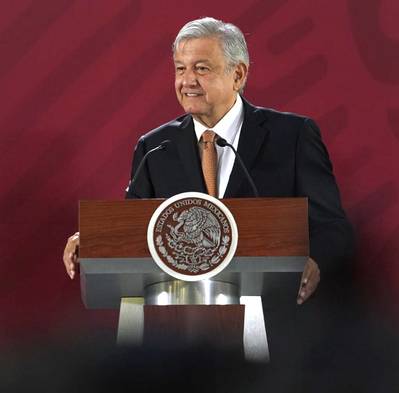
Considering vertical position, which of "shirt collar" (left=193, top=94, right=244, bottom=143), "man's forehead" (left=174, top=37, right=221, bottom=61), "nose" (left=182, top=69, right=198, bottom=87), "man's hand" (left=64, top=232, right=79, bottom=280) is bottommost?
"man's hand" (left=64, top=232, right=79, bottom=280)

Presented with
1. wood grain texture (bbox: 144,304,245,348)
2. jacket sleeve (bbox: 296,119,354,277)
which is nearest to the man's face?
jacket sleeve (bbox: 296,119,354,277)

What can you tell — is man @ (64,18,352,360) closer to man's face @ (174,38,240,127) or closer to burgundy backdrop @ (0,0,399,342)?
man's face @ (174,38,240,127)

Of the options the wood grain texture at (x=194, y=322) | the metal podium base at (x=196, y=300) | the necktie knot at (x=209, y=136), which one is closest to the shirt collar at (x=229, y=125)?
the necktie knot at (x=209, y=136)

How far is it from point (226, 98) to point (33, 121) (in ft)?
3.02

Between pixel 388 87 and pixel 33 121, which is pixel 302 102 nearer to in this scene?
pixel 388 87

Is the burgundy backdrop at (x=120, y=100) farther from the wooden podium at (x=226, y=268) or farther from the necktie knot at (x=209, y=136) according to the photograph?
the wooden podium at (x=226, y=268)

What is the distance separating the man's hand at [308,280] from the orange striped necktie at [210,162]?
1.40ft

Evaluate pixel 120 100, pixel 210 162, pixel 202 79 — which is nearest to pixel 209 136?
pixel 210 162

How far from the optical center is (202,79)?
124 inches

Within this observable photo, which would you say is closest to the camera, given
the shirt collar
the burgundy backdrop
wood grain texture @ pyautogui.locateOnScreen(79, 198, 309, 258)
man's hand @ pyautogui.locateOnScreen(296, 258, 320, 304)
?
wood grain texture @ pyautogui.locateOnScreen(79, 198, 309, 258)

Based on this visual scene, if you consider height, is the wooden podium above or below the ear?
below

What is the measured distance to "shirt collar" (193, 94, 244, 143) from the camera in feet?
10.5

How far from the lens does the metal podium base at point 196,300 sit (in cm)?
248

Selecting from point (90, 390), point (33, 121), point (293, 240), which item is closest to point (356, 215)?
point (33, 121)
